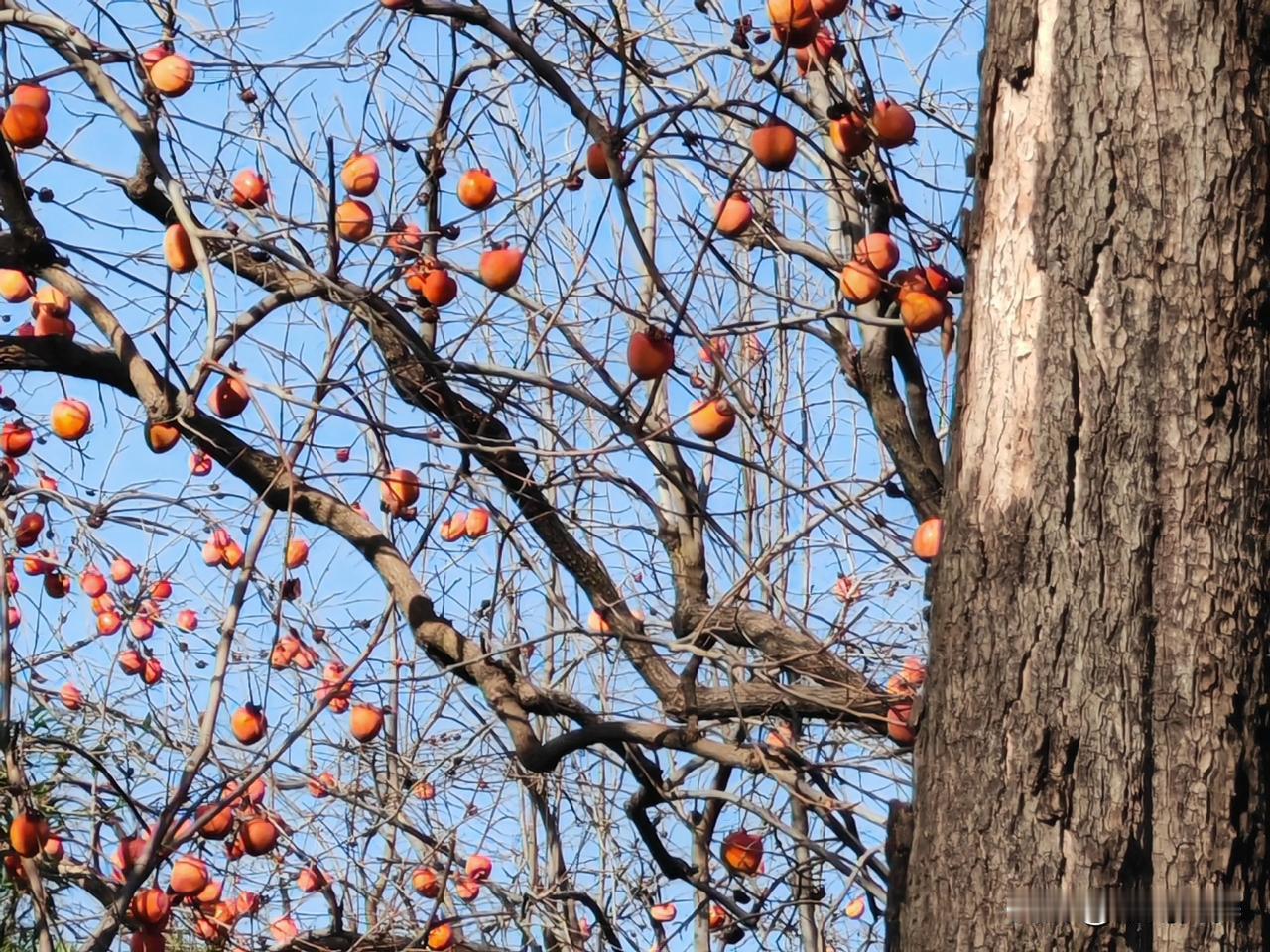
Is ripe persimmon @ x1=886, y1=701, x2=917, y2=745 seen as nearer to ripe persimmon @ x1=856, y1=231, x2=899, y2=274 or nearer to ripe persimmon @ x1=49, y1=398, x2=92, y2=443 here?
ripe persimmon @ x1=856, y1=231, x2=899, y2=274

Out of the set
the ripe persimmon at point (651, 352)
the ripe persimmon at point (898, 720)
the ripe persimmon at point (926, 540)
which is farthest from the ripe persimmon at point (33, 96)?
the ripe persimmon at point (898, 720)

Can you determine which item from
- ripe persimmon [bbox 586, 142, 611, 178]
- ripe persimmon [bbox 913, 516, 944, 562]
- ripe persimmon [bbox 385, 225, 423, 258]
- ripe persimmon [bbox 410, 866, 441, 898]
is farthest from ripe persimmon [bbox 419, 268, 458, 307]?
ripe persimmon [bbox 410, 866, 441, 898]

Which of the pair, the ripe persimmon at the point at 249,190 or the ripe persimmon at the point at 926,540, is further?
the ripe persimmon at the point at 249,190

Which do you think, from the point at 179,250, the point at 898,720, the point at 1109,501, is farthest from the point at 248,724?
the point at 1109,501

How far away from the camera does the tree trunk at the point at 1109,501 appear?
5.57 ft

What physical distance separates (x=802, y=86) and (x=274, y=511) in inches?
64.2

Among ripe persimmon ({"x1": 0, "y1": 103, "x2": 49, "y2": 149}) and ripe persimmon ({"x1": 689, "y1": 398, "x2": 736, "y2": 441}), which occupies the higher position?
ripe persimmon ({"x1": 0, "y1": 103, "x2": 49, "y2": 149})

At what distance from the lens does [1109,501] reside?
1777mm

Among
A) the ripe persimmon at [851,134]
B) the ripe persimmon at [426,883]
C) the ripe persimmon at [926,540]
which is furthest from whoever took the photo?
the ripe persimmon at [426,883]

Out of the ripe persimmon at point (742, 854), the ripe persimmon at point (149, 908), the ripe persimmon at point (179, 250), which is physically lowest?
the ripe persimmon at point (149, 908)

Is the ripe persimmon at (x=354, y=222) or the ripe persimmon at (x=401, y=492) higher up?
the ripe persimmon at (x=354, y=222)

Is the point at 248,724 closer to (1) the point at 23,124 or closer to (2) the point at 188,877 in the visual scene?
(2) the point at 188,877

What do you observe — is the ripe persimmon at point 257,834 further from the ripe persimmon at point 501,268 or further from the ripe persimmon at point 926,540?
the ripe persimmon at point 926,540

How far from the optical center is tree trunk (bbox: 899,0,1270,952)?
1.70m
